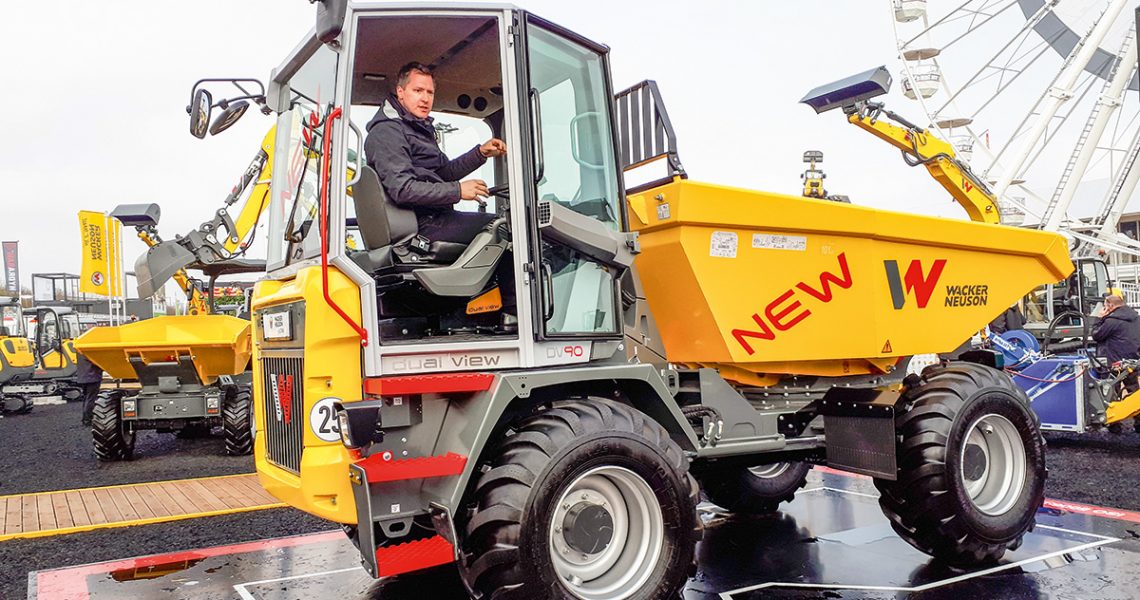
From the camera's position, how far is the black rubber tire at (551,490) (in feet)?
11.1

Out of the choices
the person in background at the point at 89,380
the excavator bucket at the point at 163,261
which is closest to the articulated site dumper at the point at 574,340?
the excavator bucket at the point at 163,261

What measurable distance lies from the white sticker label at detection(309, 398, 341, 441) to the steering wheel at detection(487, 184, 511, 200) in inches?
46.8

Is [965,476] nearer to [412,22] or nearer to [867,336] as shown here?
[867,336]

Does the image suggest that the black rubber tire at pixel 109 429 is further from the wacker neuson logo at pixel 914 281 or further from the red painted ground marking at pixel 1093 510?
the wacker neuson logo at pixel 914 281

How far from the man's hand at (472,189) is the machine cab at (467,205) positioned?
149 millimetres

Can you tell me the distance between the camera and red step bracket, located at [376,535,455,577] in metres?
3.48

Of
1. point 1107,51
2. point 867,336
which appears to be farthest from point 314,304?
point 1107,51

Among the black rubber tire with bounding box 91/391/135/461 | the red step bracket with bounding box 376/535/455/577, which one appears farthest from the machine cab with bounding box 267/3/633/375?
the black rubber tire with bounding box 91/391/135/461

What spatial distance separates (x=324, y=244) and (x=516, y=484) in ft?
3.99

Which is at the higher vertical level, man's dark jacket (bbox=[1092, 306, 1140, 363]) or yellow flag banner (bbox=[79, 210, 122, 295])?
yellow flag banner (bbox=[79, 210, 122, 295])

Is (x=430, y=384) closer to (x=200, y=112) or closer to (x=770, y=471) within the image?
(x=200, y=112)

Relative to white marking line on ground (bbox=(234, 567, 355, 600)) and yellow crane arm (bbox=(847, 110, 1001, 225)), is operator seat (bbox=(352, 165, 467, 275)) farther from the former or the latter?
yellow crane arm (bbox=(847, 110, 1001, 225))

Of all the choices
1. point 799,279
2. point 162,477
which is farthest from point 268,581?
point 162,477

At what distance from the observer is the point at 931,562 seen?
5027 millimetres
